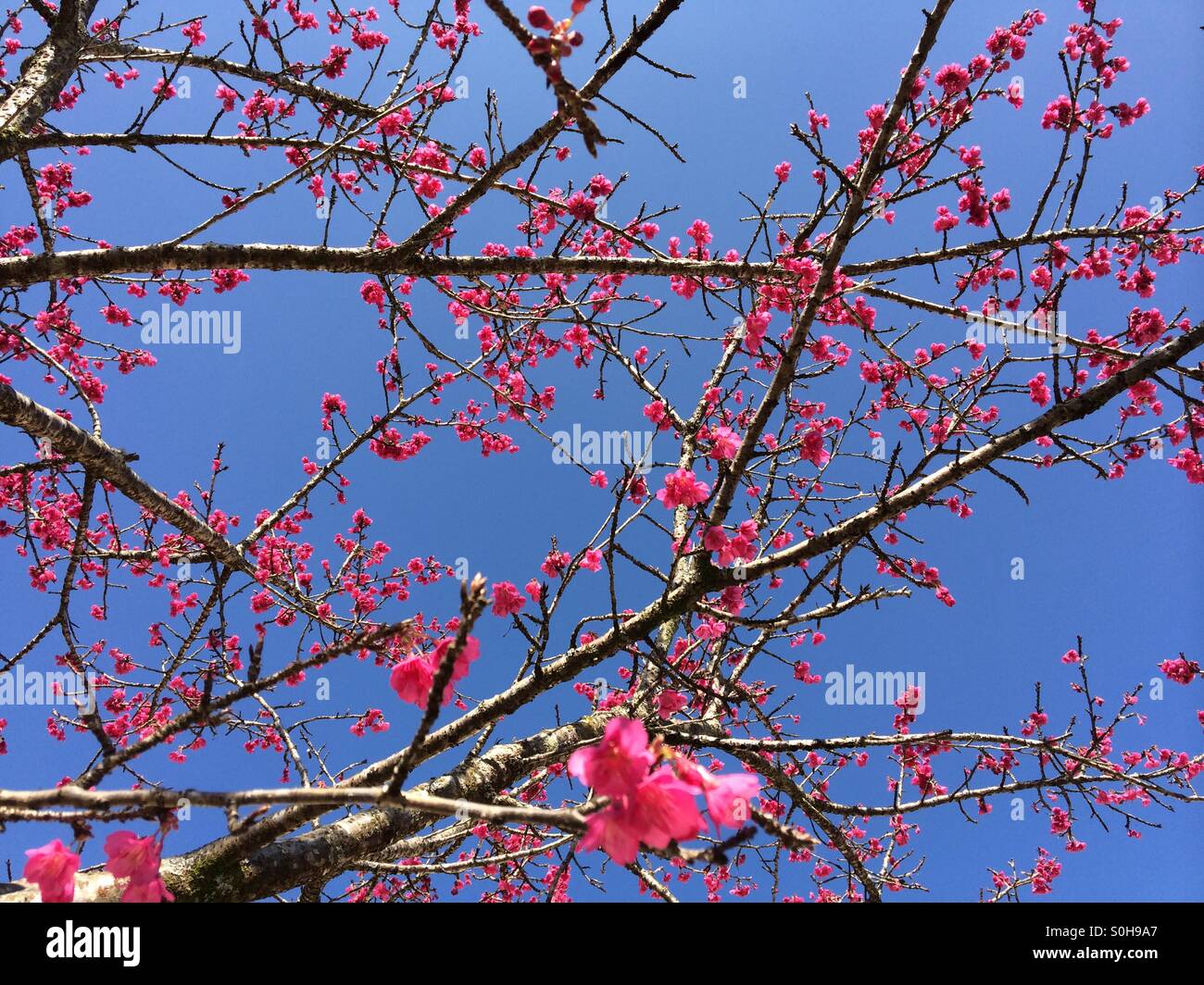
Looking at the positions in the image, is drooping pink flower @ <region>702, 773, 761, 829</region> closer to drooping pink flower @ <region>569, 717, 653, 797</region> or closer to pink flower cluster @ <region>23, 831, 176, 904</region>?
drooping pink flower @ <region>569, 717, 653, 797</region>

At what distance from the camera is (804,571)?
302cm

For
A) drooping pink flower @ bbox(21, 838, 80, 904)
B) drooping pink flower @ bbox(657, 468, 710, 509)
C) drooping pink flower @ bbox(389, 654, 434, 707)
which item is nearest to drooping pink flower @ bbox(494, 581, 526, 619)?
drooping pink flower @ bbox(657, 468, 710, 509)

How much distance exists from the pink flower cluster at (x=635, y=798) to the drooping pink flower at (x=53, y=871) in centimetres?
132

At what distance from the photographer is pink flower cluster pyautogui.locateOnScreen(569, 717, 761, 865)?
1.12 metres

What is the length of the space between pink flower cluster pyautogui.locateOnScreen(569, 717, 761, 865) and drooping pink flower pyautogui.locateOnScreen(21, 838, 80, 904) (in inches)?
52.0

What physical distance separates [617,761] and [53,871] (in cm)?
144

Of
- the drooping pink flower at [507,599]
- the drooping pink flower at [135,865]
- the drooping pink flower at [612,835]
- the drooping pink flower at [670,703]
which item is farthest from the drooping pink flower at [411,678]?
the drooping pink flower at [670,703]

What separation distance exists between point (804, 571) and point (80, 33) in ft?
19.1

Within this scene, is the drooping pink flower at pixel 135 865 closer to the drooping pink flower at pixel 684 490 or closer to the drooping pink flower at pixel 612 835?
the drooping pink flower at pixel 612 835

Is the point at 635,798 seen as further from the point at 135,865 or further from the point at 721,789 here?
the point at 135,865

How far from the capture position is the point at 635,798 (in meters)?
1.15

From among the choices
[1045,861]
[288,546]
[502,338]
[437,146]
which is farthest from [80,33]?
[1045,861]
